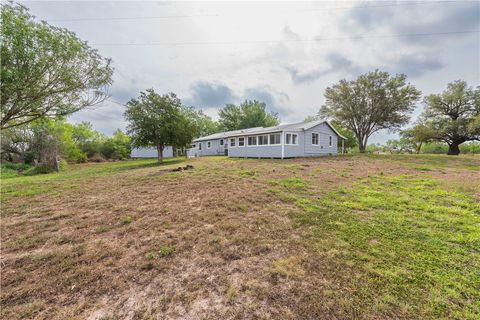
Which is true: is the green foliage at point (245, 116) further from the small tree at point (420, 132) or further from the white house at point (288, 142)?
the small tree at point (420, 132)

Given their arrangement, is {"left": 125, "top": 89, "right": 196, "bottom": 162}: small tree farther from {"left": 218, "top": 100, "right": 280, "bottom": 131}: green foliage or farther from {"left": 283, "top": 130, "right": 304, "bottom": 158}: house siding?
{"left": 218, "top": 100, "right": 280, "bottom": 131}: green foliage

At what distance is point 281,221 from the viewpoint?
384 centimetres

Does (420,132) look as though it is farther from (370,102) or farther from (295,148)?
(295,148)

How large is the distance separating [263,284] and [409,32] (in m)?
13.1

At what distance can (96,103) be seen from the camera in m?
8.64

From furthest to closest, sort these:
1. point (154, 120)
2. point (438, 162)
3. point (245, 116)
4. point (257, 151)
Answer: point (245, 116) → point (257, 151) → point (154, 120) → point (438, 162)

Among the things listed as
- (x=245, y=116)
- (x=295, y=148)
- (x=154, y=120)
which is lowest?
(x=295, y=148)

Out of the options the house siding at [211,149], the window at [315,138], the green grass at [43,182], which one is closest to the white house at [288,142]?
the window at [315,138]

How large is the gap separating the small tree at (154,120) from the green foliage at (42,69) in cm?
799

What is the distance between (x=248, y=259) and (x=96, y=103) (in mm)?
9733

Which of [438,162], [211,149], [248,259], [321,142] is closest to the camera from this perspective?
[248,259]

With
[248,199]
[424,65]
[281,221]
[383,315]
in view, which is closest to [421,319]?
[383,315]

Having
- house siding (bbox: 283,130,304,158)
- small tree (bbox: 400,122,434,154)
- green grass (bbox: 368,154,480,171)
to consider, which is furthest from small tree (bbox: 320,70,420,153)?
house siding (bbox: 283,130,304,158)

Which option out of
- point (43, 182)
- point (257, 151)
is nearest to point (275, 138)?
point (257, 151)
